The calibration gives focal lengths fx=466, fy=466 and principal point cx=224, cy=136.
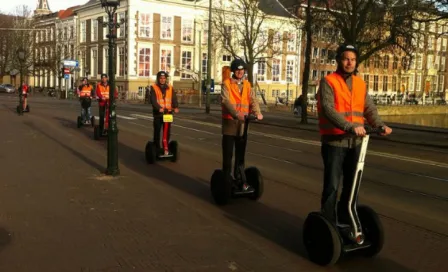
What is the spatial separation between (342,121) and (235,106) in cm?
229

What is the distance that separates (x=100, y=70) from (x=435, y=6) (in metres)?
50.4

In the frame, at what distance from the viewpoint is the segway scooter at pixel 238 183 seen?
6.12 meters

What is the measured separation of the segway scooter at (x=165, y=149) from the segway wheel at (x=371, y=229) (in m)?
5.67

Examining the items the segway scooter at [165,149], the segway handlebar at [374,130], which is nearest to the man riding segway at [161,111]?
the segway scooter at [165,149]

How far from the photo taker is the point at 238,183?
637 centimetres

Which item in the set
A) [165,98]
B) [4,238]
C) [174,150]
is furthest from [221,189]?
[165,98]

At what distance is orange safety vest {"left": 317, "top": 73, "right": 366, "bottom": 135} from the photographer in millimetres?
4180

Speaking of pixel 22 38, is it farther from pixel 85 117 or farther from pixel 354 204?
pixel 354 204

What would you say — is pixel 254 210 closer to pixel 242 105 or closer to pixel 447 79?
pixel 242 105

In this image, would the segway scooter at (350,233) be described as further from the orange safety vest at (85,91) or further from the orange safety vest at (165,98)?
the orange safety vest at (85,91)

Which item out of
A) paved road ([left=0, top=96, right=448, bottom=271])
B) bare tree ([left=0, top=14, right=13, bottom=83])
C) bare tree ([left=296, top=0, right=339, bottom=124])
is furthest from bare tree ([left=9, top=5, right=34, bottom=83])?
paved road ([left=0, top=96, right=448, bottom=271])

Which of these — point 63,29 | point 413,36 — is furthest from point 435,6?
point 63,29

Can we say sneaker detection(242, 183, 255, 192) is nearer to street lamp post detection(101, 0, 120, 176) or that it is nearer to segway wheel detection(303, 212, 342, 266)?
segway wheel detection(303, 212, 342, 266)

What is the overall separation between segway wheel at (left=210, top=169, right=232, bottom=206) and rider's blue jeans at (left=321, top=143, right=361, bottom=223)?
1.91 metres
